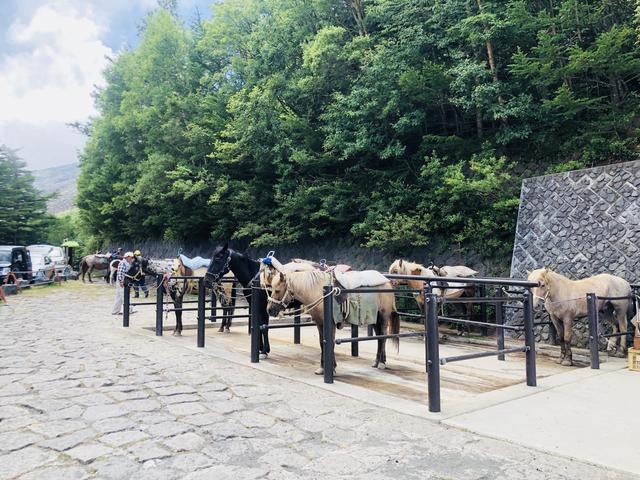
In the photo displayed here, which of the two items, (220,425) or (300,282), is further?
(300,282)

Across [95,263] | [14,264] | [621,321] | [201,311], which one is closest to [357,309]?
[201,311]

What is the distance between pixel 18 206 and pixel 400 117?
111 ft

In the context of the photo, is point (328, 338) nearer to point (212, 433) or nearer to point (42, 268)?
point (212, 433)

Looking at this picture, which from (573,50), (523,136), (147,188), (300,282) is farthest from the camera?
(147,188)

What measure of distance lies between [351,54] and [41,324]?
38.9ft

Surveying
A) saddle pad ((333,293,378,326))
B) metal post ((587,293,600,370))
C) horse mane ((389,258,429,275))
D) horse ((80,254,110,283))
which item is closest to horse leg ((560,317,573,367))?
metal post ((587,293,600,370))

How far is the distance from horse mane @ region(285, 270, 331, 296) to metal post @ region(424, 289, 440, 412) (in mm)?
1884

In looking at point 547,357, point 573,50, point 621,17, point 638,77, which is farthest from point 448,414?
point 621,17

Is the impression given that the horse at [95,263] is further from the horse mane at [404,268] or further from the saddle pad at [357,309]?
the saddle pad at [357,309]

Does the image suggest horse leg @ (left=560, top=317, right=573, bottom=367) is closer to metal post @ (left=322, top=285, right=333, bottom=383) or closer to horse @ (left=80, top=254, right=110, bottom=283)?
metal post @ (left=322, top=285, right=333, bottom=383)

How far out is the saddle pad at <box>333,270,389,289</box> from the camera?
6.01 m

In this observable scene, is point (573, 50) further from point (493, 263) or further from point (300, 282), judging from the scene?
point (300, 282)

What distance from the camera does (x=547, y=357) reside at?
24.5 feet

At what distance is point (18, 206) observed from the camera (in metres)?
34.4
